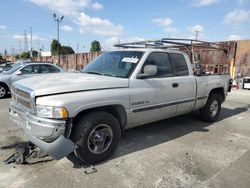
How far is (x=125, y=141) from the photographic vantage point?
15.7ft

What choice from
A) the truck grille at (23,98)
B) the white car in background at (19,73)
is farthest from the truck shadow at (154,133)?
the white car in background at (19,73)

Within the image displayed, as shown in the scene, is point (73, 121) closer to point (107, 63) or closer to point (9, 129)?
point (107, 63)

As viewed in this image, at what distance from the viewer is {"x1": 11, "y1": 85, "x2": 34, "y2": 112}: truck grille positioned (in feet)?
11.0

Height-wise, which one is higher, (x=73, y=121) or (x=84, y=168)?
(x=73, y=121)

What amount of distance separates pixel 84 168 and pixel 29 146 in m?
1.10

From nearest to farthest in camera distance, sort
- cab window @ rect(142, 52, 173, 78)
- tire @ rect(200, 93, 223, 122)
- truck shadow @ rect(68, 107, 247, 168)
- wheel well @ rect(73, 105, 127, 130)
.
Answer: wheel well @ rect(73, 105, 127, 130), truck shadow @ rect(68, 107, 247, 168), cab window @ rect(142, 52, 173, 78), tire @ rect(200, 93, 223, 122)

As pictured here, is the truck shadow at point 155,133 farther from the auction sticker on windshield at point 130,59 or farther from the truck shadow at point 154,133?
the auction sticker on windshield at point 130,59

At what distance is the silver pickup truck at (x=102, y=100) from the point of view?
3.25 meters

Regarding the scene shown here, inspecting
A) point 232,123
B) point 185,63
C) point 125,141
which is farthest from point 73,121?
point 232,123

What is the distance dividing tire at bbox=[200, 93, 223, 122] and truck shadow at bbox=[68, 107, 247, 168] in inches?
7.7

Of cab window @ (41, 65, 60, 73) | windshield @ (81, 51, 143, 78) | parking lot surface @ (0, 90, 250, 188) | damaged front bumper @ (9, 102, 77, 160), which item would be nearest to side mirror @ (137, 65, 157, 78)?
windshield @ (81, 51, 143, 78)

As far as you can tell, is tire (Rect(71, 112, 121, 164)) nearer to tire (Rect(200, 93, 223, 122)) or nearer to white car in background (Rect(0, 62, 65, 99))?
tire (Rect(200, 93, 223, 122))

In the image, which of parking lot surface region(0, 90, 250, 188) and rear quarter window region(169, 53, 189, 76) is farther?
rear quarter window region(169, 53, 189, 76)

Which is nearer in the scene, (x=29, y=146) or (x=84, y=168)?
(x=84, y=168)
